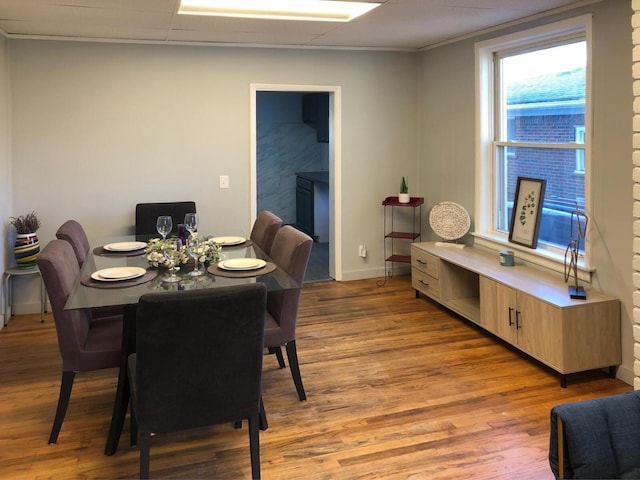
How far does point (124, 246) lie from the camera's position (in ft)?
12.6

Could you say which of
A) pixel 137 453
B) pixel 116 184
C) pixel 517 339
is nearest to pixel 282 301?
pixel 137 453

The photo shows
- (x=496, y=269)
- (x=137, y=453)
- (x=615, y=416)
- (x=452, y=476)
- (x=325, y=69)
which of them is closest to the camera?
(x=615, y=416)

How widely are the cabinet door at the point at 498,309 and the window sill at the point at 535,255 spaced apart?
0.42 m

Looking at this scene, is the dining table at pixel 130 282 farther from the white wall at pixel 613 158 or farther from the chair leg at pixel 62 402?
the white wall at pixel 613 158

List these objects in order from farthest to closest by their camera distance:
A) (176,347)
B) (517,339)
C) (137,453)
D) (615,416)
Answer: (517,339)
(137,453)
(176,347)
(615,416)

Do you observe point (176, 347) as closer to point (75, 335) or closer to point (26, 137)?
point (75, 335)

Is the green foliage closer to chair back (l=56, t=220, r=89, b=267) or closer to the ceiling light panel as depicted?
A: chair back (l=56, t=220, r=89, b=267)

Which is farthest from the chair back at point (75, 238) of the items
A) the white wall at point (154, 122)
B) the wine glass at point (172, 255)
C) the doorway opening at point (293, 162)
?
the doorway opening at point (293, 162)

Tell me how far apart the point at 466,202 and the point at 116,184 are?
312cm

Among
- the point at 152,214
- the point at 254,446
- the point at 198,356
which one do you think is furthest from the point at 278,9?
the point at 254,446

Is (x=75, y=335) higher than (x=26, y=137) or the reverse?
the reverse

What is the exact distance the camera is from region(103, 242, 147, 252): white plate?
3.80 m

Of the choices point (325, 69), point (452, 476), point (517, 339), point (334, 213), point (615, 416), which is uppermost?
point (325, 69)

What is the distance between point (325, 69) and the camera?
5.73 m
